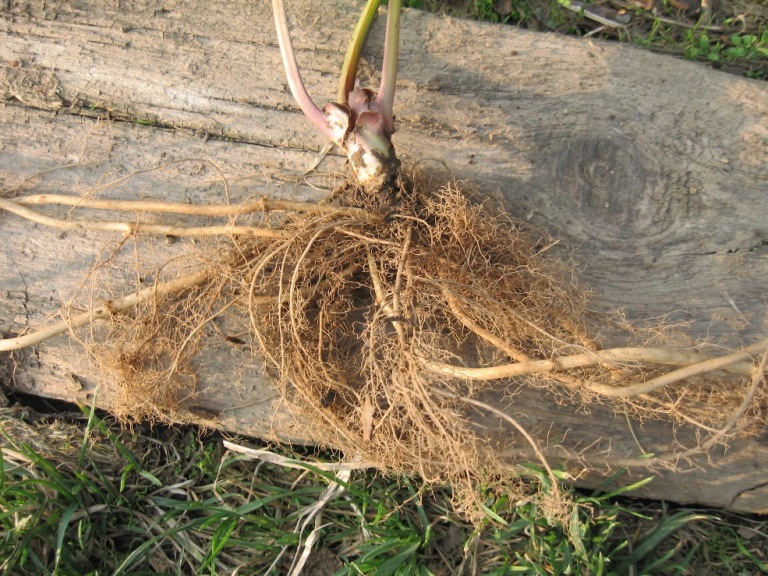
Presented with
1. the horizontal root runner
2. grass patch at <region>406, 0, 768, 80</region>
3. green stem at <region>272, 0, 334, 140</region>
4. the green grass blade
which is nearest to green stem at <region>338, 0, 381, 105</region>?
green stem at <region>272, 0, 334, 140</region>

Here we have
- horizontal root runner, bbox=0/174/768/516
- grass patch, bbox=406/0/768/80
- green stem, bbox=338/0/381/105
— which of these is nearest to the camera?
horizontal root runner, bbox=0/174/768/516

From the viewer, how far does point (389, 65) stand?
1.11m

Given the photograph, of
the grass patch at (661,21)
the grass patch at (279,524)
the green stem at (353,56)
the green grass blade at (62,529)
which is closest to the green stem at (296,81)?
the green stem at (353,56)

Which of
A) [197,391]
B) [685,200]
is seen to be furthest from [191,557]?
[685,200]

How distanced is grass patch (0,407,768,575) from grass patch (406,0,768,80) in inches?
41.3

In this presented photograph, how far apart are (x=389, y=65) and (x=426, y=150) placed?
0.21 metres

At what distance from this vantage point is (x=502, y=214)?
1.21 m

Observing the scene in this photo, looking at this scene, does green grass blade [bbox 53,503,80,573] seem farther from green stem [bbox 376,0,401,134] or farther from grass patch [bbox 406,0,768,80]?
grass patch [bbox 406,0,768,80]

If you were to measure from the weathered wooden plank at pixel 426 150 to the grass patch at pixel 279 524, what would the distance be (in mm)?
89

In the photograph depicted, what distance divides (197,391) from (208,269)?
11.1 inches

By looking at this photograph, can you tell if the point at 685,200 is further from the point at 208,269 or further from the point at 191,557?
the point at 191,557

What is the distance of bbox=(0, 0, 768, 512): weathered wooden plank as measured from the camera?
123cm

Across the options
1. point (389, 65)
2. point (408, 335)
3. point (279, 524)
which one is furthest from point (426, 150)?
point (279, 524)

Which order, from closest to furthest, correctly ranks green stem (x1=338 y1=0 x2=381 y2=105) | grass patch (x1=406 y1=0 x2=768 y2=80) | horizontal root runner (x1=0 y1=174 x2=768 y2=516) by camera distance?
horizontal root runner (x1=0 y1=174 x2=768 y2=516), green stem (x1=338 y1=0 x2=381 y2=105), grass patch (x1=406 y1=0 x2=768 y2=80)
